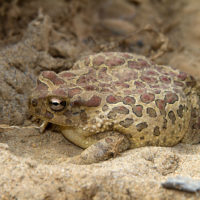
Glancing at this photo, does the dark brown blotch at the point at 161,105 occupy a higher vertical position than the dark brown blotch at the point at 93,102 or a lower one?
higher

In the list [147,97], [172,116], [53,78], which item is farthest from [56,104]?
[172,116]

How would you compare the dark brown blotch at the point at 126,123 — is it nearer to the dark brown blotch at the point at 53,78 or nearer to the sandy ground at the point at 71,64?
the sandy ground at the point at 71,64

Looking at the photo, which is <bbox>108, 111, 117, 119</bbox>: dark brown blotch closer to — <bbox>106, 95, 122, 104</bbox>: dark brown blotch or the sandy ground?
<bbox>106, 95, 122, 104</bbox>: dark brown blotch

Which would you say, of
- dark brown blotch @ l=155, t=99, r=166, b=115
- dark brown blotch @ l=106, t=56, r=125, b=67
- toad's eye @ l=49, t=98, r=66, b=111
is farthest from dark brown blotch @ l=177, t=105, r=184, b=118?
toad's eye @ l=49, t=98, r=66, b=111

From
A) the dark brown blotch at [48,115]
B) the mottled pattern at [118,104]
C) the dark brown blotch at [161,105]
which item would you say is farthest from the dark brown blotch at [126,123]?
the dark brown blotch at [48,115]

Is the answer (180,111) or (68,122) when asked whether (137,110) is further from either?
(68,122)

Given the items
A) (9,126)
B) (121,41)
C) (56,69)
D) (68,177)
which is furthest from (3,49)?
(68,177)

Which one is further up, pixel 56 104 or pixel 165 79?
pixel 165 79
